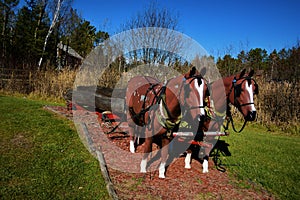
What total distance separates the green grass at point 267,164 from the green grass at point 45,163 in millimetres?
3021

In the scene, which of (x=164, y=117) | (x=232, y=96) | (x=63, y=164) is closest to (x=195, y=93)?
(x=164, y=117)

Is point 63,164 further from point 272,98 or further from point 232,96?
point 272,98

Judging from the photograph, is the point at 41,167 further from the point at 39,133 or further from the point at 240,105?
the point at 240,105

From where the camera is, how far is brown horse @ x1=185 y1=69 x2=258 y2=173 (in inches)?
160

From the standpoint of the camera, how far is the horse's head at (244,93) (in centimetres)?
402

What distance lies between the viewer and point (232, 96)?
425 centimetres

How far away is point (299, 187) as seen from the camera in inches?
176

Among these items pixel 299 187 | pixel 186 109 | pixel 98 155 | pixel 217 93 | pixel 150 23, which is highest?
pixel 150 23

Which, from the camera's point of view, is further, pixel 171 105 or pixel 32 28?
pixel 32 28

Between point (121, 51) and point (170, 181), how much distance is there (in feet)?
31.5

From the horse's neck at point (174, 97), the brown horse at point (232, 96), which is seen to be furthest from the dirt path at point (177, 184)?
the horse's neck at point (174, 97)

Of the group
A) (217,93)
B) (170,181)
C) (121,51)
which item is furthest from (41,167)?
(121,51)

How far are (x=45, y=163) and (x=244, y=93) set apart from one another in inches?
161

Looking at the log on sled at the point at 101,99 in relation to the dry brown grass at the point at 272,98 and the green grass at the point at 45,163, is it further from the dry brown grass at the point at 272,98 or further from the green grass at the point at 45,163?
the dry brown grass at the point at 272,98
